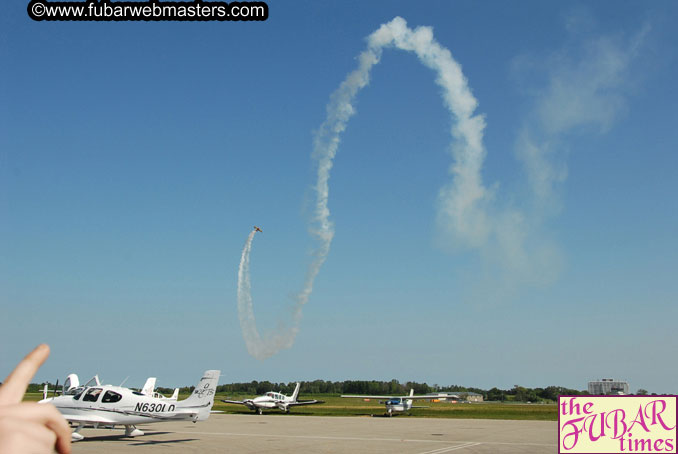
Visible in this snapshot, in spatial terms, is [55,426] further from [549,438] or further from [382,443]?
[549,438]

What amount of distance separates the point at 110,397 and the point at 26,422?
3083 centimetres

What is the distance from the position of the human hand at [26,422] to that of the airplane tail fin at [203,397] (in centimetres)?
3045

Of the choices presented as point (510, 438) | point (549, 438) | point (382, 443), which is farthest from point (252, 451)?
point (549, 438)

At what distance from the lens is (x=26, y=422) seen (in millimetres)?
1487

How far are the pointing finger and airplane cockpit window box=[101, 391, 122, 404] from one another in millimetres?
30442

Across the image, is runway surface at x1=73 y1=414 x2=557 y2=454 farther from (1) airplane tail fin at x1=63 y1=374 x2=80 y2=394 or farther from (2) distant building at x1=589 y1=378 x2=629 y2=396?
(2) distant building at x1=589 y1=378 x2=629 y2=396

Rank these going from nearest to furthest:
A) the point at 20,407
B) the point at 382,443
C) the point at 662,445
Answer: the point at 20,407 → the point at 662,445 → the point at 382,443

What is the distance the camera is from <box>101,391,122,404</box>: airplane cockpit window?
2891cm

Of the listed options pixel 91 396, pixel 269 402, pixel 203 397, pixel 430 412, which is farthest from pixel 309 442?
pixel 430 412

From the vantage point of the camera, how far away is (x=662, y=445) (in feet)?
31.4

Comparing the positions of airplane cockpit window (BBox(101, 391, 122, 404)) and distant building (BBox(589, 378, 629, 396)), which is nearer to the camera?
airplane cockpit window (BBox(101, 391, 122, 404))

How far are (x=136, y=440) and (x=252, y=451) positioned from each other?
27.5ft

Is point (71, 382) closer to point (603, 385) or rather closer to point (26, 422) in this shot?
point (26, 422)

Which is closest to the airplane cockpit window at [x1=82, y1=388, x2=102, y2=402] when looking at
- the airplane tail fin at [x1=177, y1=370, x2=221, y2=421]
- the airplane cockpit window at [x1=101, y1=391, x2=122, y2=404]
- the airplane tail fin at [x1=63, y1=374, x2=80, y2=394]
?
the airplane cockpit window at [x1=101, y1=391, x2=122, y2=404]
